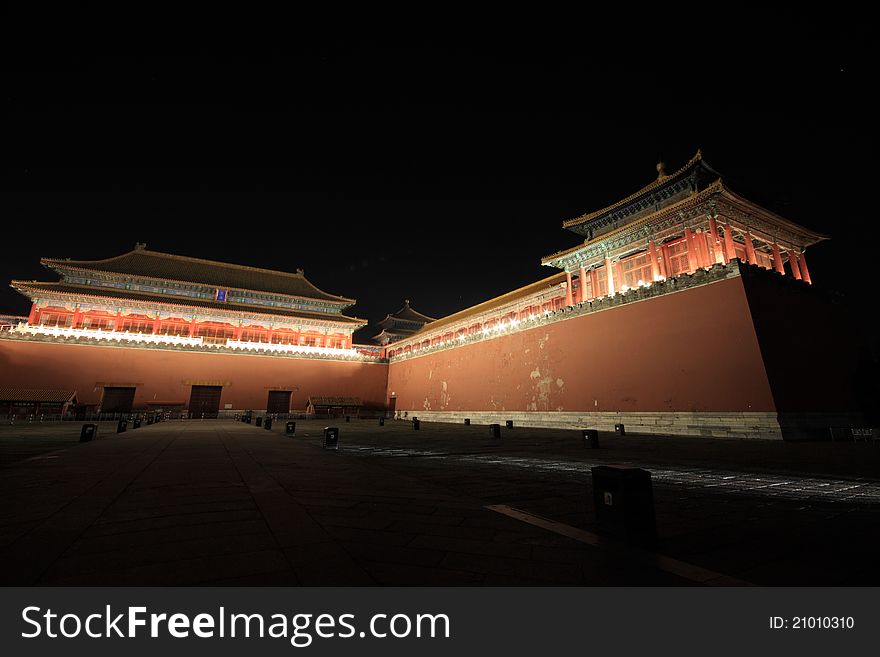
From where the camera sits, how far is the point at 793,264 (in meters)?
13.9

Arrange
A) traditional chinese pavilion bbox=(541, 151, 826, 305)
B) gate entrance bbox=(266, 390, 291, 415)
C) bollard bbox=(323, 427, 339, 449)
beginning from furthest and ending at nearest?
1. gate entrance bbox=(266, 390, 291, 415)
2. traditional chinese pavilion bbox=(541, 151, 826, 305)
3. bollard bbox=(323, 427, 339, 449)

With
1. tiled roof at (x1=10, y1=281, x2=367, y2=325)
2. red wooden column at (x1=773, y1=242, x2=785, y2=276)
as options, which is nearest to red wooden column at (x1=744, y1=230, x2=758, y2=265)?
red wooden column at (x1=773, y1=242, x2=785, y2=276)

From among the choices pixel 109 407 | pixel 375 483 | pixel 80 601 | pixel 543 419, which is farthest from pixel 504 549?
pixel 109 407

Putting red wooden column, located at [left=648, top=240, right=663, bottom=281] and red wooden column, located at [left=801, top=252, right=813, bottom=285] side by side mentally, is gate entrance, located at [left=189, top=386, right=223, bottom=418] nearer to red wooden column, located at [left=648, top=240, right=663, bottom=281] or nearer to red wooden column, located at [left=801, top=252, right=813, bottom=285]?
red wooden column, located at [left=648, top=240, right=663, bottom=281]

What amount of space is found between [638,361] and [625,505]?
443 inches

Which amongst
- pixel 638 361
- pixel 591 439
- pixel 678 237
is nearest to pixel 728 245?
pixel 678 237

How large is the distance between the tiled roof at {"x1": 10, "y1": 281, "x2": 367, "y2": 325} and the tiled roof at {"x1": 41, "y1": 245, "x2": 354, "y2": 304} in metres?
1.34

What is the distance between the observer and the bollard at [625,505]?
1.97 metres

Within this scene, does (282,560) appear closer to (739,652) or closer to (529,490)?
(739,652)

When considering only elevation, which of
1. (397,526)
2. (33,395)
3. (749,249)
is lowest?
(397,526)

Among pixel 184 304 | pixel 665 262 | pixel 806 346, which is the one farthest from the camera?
pixel 184 304

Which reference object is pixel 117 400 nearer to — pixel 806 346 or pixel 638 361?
pixel 638 361

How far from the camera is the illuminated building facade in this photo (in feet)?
33.3

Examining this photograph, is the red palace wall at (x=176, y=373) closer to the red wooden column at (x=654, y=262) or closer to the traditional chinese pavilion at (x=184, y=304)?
the traditional chinese pavilion at (x=184, y=304)
